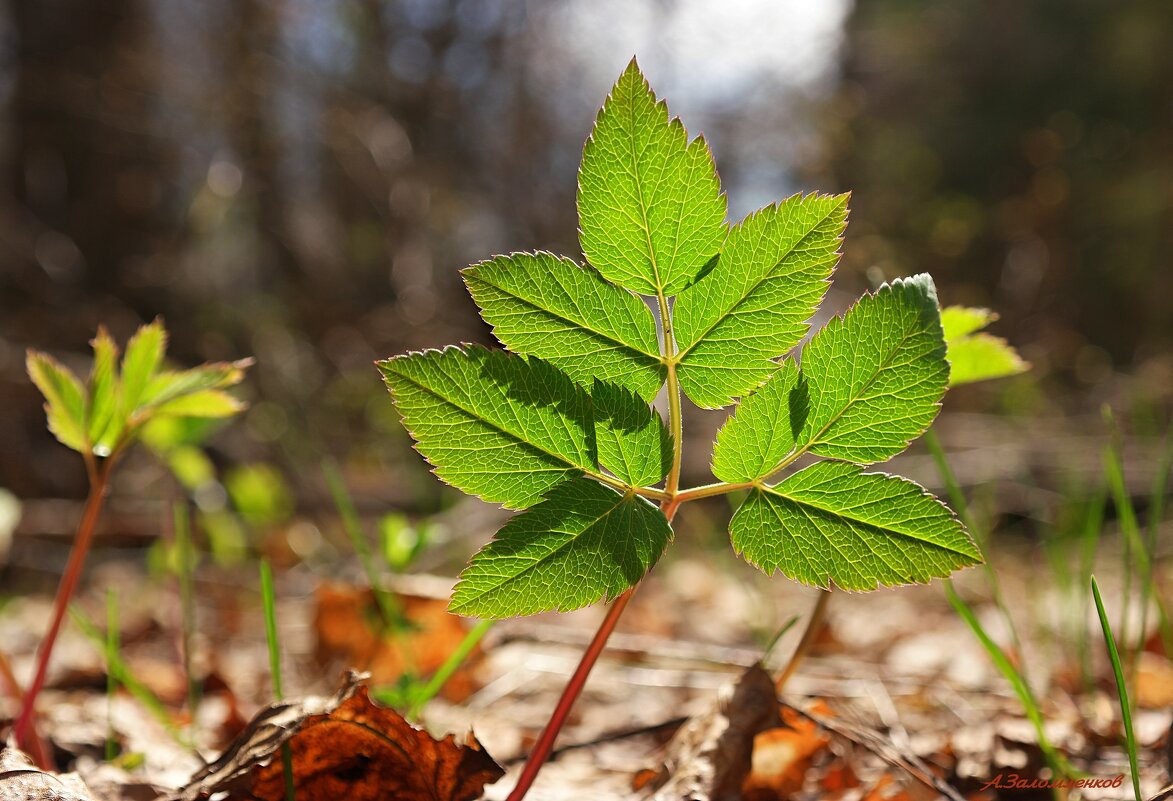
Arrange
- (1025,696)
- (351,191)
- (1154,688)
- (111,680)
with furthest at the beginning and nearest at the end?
1. (351,191)
2. (1154,688)
3. (111,680)
4. (1025,696)

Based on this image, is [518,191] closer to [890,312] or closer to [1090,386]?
[1090,386]

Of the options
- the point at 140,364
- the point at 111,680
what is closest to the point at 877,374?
the point at 140,364

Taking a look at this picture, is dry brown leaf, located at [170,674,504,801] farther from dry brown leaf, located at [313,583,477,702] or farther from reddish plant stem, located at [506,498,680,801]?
dry brown leaf, located at [313,583,477,702]

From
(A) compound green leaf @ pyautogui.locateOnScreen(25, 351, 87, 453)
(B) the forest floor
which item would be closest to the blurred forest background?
(B) the forest floor

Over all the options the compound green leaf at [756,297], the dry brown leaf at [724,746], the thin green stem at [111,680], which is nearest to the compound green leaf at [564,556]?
the compound green leaf at [756,297]

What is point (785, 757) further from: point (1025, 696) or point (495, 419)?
point (495, 419)

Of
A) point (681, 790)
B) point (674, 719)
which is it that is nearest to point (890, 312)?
point (681, 790)
